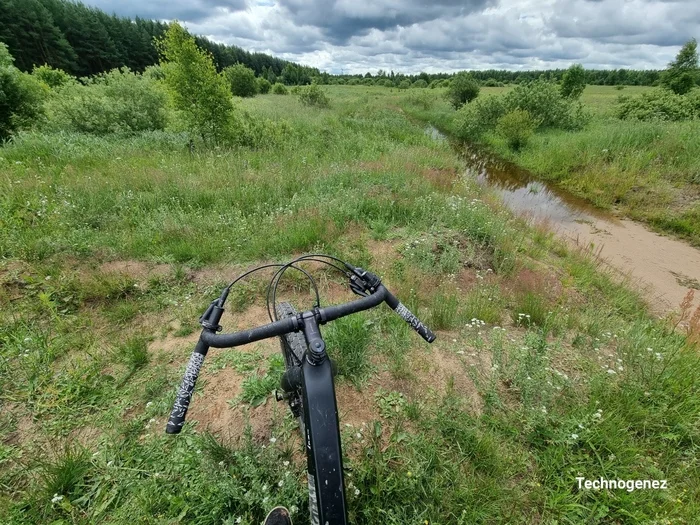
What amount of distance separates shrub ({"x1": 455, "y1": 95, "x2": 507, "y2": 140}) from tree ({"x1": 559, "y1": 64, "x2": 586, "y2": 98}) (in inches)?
325

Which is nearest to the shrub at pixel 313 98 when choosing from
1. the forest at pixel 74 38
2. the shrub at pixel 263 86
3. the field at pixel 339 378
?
the forest at pixel 74 38

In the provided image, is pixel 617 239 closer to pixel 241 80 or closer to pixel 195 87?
pixel 195 87

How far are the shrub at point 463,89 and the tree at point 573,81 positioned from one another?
7.02 meters

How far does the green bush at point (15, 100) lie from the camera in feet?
31.2

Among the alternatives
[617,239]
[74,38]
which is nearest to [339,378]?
[617,239]

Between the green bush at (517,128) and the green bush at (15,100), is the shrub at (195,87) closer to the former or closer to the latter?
the green bush at (15,100)

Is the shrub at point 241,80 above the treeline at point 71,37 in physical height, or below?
below

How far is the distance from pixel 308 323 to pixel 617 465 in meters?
2.82

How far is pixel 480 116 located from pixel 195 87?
18.3 metres

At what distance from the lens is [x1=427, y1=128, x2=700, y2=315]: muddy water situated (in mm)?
6512

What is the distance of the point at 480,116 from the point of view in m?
20.1

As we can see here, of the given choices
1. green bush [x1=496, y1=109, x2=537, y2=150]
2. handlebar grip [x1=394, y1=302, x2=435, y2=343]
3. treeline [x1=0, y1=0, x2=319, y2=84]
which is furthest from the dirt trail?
treeline [x1=0, y1=0, x2=319, y2=84]

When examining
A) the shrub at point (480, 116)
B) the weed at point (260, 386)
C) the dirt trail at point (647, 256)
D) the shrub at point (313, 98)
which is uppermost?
the shrub at point (313, 98)

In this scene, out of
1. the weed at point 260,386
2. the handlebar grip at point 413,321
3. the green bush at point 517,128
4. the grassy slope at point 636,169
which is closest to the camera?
the handlebar grip at point 413,321
